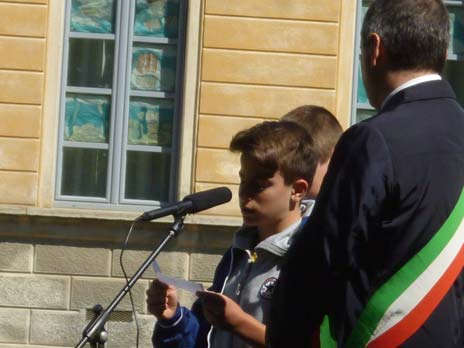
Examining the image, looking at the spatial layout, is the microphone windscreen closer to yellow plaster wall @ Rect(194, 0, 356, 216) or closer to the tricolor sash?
the tricolor sash

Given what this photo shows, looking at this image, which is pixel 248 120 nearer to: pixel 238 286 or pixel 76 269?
pixel 76 269

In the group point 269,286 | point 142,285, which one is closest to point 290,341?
point 269,286

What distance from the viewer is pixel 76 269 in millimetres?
10391

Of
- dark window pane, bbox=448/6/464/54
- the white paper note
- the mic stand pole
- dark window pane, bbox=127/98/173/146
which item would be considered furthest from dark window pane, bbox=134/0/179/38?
the white paper note

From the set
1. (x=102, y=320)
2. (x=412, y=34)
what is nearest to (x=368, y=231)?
(x=412, y=34)

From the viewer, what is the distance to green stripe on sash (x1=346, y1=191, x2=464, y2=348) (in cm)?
311

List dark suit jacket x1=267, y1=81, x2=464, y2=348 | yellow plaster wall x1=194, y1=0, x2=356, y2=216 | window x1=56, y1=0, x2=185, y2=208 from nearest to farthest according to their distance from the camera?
dark suit jacket x1=267, y1=81, x2=464, y2=348, yellow plaster wall x1=194, y1=0, x2=356, y2=216, window x1=56, y1=0, x2=185, y2=208

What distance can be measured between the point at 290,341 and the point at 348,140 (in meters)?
0.45

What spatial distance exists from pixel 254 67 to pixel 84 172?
150 centimetres

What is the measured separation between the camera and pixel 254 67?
10.4 m

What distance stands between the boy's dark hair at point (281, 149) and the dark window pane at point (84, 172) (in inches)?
259

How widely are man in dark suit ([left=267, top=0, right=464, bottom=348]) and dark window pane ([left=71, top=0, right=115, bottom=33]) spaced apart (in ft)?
25.1

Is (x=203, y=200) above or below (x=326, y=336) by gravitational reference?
above

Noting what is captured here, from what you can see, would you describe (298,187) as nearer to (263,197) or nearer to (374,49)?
(263,197)
